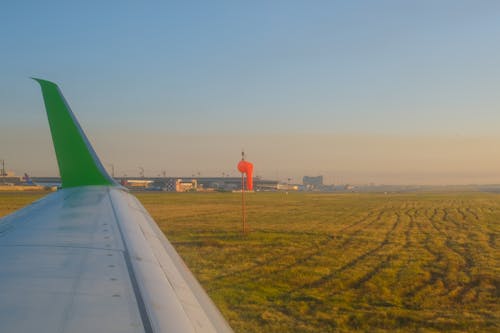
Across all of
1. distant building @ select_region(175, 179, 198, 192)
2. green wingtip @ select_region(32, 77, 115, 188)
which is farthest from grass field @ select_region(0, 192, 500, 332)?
distant building @ select_region(175, 179, 198, 192)

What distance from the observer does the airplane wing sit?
5.91 feet

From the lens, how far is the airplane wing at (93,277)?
180 cm

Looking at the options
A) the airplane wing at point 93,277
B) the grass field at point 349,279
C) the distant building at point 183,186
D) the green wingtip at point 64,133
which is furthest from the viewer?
the distant building at point 183,186

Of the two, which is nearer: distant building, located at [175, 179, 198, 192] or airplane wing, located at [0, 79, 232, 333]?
airplane wing, located at [0, 79, 232, 333]

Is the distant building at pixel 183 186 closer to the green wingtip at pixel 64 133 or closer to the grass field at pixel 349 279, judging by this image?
the grass field at pixel 349 279

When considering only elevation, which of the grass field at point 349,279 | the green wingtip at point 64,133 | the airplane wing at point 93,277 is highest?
the green wingtip at point 64,133

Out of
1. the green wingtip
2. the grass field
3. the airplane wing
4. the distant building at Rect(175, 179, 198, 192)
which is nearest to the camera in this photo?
the airplane wing

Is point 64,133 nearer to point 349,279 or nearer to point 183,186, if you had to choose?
point 349,279

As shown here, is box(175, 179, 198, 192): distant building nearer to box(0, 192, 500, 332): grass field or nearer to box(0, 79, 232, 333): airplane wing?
box(0, 192, 500, 332): grass field

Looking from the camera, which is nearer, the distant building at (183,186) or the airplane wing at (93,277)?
the airplane wing at (93,277)

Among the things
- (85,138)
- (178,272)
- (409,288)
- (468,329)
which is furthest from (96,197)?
(409,288)

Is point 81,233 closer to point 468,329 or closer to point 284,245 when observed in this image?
point 468,329

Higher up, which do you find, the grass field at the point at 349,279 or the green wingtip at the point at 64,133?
the green wingtip at the point at 64,133

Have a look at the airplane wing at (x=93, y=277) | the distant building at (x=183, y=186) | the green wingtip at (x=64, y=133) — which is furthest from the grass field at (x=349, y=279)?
the distant building at (x=183, y=186)
